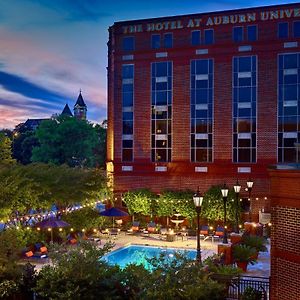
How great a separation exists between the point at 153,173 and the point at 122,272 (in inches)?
812

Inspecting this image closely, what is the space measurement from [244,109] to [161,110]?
251 inches

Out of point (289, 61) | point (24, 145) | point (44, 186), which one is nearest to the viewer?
point (44, 186)

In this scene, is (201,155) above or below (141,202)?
above

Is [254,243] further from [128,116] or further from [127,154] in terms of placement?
[128,116]

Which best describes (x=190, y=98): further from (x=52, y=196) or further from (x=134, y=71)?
(x=52, y=196)

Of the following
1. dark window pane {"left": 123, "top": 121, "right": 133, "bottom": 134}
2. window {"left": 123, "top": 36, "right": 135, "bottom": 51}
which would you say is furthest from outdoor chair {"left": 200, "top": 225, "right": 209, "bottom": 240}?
window {"left": 123, "top": 36, "right": 135, "bottom": 51}

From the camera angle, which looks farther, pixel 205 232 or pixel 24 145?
pixel 24 145

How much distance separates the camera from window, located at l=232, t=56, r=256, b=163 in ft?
106

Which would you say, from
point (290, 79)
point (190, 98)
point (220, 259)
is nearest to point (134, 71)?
point (190, 98)

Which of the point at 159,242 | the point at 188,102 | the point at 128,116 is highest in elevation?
the point at 188,102

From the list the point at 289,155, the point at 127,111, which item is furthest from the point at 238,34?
the point at 127,111

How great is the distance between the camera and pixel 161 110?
111 feet

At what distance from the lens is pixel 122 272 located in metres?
13.6

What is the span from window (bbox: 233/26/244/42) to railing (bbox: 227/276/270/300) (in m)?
22.3
